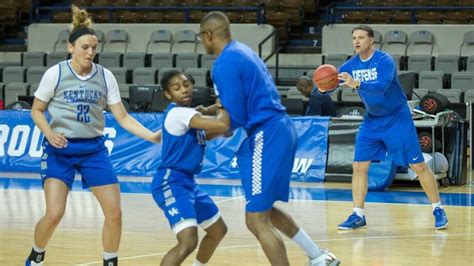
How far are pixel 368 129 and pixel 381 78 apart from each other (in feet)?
1.94

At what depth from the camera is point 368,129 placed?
9805 millimetres

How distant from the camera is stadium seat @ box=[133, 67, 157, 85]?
68.2 feet

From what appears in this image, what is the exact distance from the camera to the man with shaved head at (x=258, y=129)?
617 centimetres

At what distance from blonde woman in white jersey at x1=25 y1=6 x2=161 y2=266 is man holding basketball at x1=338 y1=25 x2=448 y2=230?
3110 mm

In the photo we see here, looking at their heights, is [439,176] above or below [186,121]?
below

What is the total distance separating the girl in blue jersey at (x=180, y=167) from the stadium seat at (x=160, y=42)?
16.2 m

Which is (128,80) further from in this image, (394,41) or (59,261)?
(59,261)

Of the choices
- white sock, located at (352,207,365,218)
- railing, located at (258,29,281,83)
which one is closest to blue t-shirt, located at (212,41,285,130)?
white sock, located at (352,207,365,218)

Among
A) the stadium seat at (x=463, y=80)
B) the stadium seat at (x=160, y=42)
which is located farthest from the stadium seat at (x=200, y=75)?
the stadium seat at (x=463, y=80)

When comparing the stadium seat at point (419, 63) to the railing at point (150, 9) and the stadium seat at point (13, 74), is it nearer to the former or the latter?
the railing at point (150, 9)

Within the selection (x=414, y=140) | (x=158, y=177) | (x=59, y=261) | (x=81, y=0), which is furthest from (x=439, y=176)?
(x=81, y=0)

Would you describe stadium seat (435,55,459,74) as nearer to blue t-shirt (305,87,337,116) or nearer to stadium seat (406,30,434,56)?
stadium seat (406,30,434,56)

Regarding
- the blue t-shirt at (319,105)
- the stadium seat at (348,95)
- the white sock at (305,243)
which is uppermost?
the white sock at (305,243)

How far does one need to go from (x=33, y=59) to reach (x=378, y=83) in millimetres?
14554
